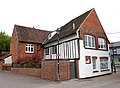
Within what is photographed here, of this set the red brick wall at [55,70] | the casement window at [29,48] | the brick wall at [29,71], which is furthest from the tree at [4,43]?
the red brick wall at [55,70]

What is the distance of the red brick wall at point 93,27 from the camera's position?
71.5 feet

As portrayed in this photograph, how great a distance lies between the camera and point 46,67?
62.3ft

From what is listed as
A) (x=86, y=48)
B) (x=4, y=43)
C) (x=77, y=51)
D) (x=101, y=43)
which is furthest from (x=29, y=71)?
(x=4, y=43)

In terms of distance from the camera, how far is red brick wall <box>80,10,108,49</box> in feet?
71.5

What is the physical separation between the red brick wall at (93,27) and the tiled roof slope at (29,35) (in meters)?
12.0

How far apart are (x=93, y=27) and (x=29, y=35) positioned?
13414mm

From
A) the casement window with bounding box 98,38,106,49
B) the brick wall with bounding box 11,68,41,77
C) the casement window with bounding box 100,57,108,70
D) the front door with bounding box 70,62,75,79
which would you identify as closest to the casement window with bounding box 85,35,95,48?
the casement window with bounding box 98,38,106,49

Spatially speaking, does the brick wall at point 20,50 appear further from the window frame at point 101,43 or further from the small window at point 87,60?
the small window at point 87,60

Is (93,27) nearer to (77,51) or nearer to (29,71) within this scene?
(77,51)

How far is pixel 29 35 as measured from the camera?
1230 inches

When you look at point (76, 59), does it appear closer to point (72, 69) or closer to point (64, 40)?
point (72, 69)

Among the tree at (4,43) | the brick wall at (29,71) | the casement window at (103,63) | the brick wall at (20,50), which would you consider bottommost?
the brick wall at (29,71)

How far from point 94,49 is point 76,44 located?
11.2ft

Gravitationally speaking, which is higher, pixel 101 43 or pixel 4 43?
pixel 4 43
